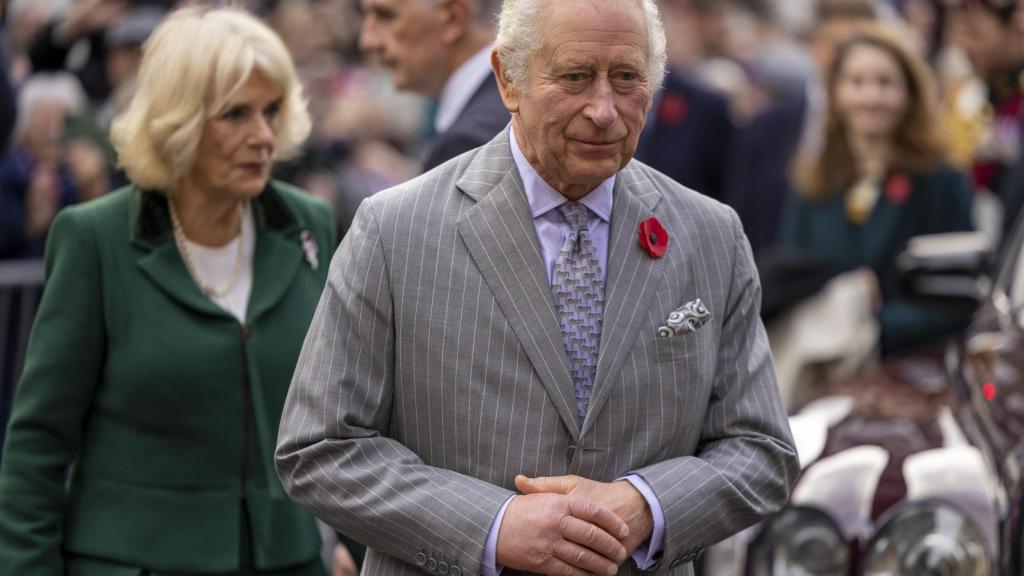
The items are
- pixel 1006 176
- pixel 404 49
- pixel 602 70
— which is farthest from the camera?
pixel 1006 176

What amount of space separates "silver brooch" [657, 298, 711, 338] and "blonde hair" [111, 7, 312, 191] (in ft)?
4.52

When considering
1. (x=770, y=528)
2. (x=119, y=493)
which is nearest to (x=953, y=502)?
(x=770, y=528)

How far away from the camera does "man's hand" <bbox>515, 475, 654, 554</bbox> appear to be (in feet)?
9.17

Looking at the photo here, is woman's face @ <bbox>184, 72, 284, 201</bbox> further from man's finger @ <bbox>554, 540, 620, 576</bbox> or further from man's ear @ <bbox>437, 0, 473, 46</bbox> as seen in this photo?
man's finger @ <bbox>554, 540, 620, 576</bbox>

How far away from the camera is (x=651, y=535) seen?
2875mm

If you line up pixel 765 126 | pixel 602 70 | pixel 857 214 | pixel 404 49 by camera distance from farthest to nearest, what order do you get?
pixel 765 126
pixel 857 214
pixel 404 49
pixel 602 70

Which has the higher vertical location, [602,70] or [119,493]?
[602,70]

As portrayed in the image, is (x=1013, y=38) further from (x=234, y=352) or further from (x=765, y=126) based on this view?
(x=234, y=352)

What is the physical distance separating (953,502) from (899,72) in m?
3.52

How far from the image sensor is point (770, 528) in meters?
4.29

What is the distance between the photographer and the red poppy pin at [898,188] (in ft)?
22.8

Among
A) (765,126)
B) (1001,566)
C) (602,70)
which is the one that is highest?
(602,70)

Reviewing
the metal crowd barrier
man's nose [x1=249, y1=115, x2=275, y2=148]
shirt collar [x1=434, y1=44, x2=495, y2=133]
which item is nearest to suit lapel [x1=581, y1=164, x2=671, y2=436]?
man's nose [x1=249, y1=115, x2=275, y2=148]

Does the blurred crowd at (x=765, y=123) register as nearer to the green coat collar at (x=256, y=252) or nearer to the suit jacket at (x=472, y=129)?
the suit jacket at (x=472, y=129)
